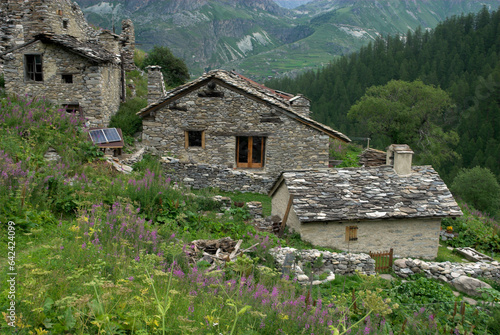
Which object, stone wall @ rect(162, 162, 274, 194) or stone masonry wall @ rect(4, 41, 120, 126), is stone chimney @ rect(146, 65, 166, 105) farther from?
stone wall @ rect(162, 162, 274, 194)

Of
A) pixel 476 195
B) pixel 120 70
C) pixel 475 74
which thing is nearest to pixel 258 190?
pixel 120 70

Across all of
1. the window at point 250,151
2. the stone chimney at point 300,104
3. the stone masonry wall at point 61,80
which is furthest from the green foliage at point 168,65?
the window at point 250,151

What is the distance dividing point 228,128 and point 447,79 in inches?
3609

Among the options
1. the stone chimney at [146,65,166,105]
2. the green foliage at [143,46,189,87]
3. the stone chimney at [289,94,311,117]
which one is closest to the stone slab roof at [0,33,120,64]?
the stone chimney at [146,65,166,105]

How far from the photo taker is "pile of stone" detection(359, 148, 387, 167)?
2130 centimetres

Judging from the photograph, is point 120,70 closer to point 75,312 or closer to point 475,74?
point 75,312

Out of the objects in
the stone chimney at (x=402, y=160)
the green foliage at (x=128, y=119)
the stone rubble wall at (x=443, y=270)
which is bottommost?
the stone rubble wall at (x=443, y=270)

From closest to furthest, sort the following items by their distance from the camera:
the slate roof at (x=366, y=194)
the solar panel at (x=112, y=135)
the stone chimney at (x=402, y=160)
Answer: the slate roof at (x=366, y=194)
the stone chimney at (x=402, y=160)
the solar panel at (x=112, y=135)

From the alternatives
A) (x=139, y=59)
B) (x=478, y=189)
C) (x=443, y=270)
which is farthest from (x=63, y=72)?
(x=478, y=189)

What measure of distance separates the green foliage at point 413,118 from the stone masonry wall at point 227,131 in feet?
103

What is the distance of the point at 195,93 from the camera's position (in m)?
16.5

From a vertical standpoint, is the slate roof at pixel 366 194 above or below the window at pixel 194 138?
below

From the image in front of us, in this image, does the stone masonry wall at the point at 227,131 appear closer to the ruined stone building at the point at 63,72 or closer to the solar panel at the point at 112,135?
the solar panel at the point at 112,135

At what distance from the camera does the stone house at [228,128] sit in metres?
16.5
